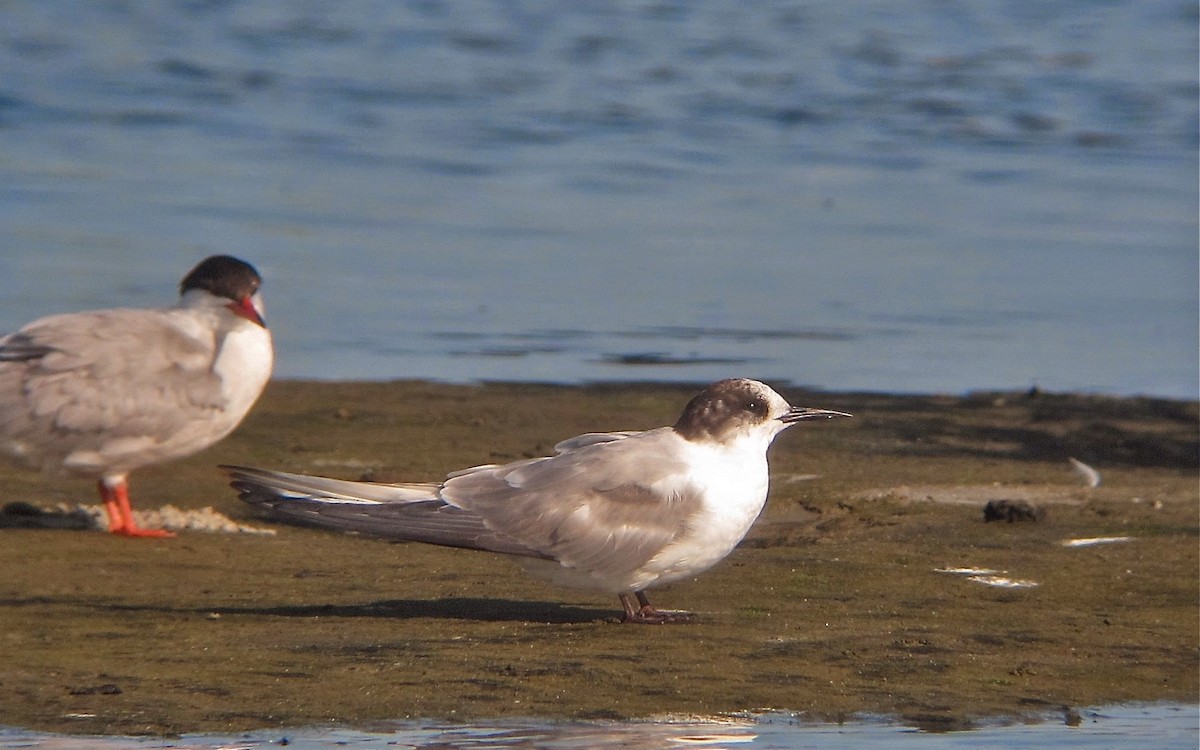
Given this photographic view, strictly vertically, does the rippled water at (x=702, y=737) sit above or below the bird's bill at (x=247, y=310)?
below

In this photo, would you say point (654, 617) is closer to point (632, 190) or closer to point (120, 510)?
point (120, 510)

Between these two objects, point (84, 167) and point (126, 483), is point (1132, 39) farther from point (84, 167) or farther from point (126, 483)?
point (126, 483)

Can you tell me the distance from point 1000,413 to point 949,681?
3839 mm

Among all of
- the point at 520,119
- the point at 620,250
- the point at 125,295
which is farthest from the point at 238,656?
the point at 520,119

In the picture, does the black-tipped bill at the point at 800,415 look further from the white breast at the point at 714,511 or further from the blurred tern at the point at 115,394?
the blurred tern at the point at 115,394

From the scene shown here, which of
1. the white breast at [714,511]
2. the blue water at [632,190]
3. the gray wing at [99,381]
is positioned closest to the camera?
the white breast at [714,511]

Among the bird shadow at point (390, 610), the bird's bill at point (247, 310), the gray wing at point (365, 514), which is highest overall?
Result: the bird's bill at point (247, 310)

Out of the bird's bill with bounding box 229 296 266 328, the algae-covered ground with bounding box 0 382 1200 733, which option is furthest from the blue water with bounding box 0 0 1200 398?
the bird's bill with bounding box 229 296 266 328

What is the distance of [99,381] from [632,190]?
27.1ft

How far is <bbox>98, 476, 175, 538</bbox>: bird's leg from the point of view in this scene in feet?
19.9

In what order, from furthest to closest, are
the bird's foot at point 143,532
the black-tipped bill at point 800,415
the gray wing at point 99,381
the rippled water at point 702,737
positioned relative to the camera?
the gray wing at point 99,381 < the bird's foot at point 143,532 < the black-tipped bill at point 800,415 < the rippled water at point 702,737

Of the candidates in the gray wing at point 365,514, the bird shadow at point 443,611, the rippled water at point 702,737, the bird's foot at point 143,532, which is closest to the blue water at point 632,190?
the bird's foot at point 143,532

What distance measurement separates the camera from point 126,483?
651cm

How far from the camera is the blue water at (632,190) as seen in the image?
986 centimetres
